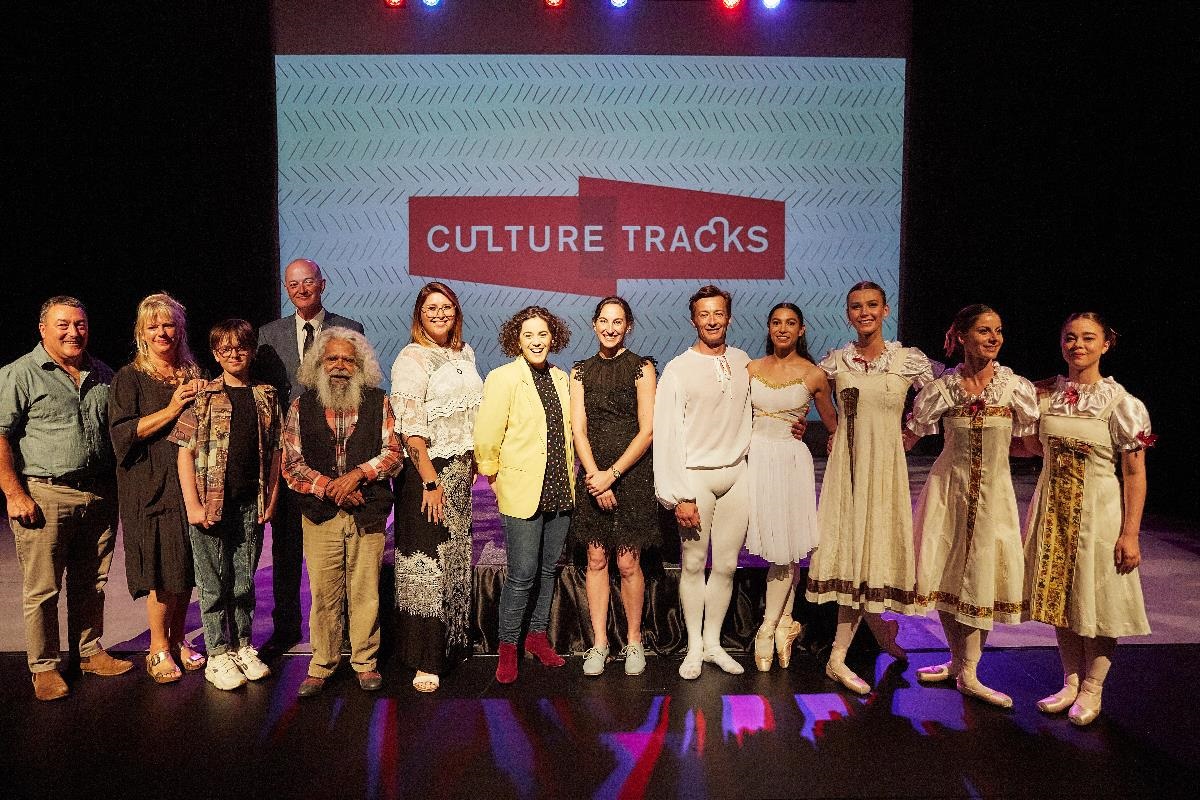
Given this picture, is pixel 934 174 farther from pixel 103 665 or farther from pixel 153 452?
pixel 103 665

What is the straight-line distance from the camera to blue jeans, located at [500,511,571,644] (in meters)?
3.13

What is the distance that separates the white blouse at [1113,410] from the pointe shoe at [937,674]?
114 cm

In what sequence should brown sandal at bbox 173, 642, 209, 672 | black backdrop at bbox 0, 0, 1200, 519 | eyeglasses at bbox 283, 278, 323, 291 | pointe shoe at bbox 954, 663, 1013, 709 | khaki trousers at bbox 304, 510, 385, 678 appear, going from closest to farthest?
1. pointe shoe at bbox 954, 663, 1013, 709
2. khaki trousers at bbox 304, 510, 385, 678
3. brown sandal at bbox 173, 642, 209, 672
4. eyeglasses at bbox 283, 278, 323, 291
5. black backdrop at bbox 0, 0, 1200, 519

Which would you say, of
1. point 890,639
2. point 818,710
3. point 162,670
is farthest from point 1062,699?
point 162,670

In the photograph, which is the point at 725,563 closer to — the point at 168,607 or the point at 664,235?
the point at 168,607

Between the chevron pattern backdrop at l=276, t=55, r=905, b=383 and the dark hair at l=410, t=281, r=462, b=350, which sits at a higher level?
the chevron pattern backdrop at l=276, t=55, r=905, b=383

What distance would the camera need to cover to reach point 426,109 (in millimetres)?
6727

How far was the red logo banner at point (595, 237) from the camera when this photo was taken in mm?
6859

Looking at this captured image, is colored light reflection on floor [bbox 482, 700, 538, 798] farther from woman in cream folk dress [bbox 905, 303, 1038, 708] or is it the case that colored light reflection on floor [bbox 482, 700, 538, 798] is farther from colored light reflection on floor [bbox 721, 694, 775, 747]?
woman in cream folk dress [bbox 905, 303, 1038, 708]

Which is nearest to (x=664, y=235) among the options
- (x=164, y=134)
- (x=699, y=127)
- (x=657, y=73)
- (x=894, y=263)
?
(x=699, y=127)

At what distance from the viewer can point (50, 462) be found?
9.71 feet

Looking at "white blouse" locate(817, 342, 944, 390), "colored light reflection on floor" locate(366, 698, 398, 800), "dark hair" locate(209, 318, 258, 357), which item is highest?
"dark hair" locate(209, 318, 258, 357)

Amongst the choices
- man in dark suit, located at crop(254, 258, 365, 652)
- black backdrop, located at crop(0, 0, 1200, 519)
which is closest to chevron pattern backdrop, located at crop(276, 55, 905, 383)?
black backdrop, located at crop(0, 0, 1200, 519)

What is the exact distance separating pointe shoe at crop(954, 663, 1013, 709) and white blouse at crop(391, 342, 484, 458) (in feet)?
7.39
